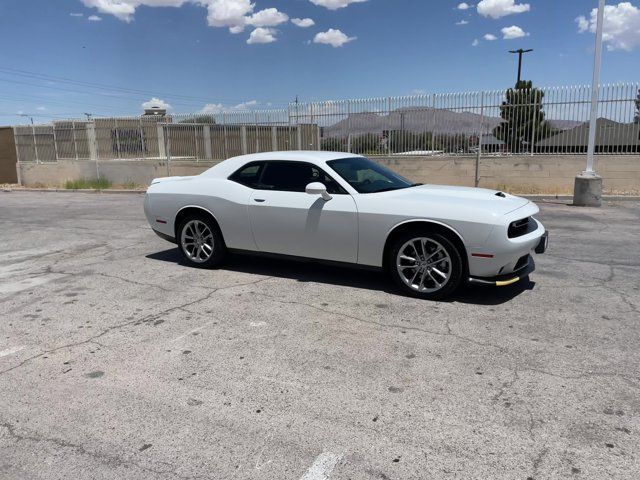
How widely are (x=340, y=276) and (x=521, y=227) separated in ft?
6.93

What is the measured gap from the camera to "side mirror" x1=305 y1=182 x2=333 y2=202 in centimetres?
542

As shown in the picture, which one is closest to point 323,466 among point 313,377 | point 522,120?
point 313,377

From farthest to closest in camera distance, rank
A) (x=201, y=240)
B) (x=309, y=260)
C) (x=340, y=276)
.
Result: (x=201, y=240) → (x=340, y=276) → (x=309, y=260)

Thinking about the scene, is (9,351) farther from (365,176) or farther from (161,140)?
(161,140)

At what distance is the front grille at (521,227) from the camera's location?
4815 mm

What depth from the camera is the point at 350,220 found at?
5352 millimetres

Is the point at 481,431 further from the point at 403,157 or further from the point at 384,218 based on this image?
the point at 403,157

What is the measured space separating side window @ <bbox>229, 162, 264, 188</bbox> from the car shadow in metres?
0.92

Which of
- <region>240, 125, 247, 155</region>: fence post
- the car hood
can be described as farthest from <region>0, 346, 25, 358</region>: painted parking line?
A: <region>240, 125, 247, 155</region>: fence post

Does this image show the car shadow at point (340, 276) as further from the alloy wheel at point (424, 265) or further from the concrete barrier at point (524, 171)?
the concrete barrier at point (524, 171)

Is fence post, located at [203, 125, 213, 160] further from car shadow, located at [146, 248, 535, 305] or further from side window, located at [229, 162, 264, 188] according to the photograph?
side window, located at [229, 162, 264, 188]

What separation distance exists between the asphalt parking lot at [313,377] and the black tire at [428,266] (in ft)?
0.50

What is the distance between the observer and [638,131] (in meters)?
13.9

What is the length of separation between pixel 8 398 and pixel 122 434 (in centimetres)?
100
